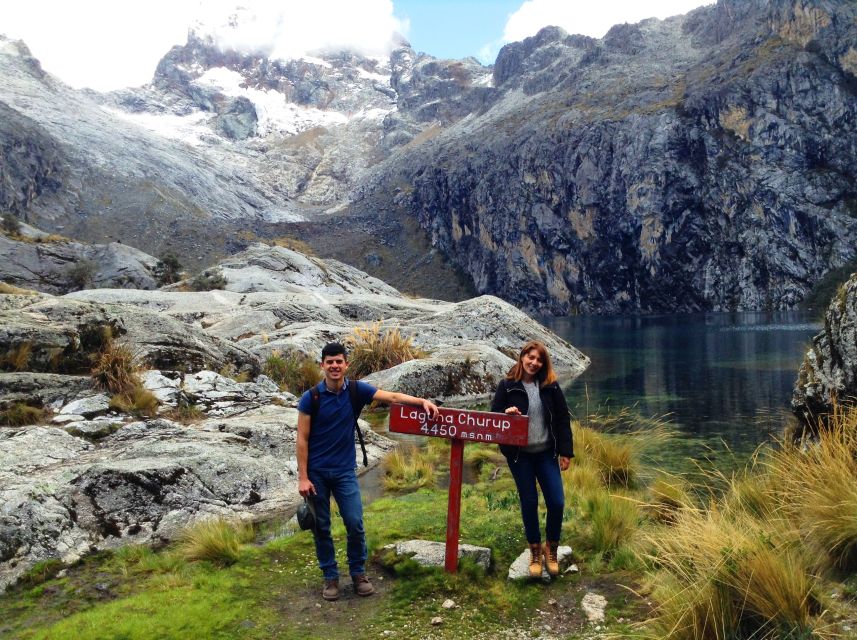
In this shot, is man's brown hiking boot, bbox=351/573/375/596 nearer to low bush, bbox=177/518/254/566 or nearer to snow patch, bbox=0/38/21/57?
low bush, bbox=177/518/254/566

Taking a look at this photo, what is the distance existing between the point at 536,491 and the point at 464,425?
973 mm

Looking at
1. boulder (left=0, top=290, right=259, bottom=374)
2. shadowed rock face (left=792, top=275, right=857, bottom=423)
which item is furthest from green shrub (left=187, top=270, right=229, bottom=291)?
shadowed rock face (left=792, top=275, right=857, bottom=423)

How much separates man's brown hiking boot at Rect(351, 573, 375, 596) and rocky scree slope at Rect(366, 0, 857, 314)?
113490 mm

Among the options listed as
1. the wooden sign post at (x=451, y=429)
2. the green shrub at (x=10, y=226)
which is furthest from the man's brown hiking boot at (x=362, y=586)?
the green shrub at (x=10, y=226)

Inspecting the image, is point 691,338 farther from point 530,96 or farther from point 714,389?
point 530,96

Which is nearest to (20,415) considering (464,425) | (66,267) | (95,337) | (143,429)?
(143,429)

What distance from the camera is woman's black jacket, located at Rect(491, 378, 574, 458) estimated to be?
5781mm

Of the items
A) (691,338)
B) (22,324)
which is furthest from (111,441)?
(691,338)

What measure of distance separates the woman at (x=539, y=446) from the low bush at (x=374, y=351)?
50.8 feet

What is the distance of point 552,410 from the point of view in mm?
5848

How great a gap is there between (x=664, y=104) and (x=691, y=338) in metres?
84.6

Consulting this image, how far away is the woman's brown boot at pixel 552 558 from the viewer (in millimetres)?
5672

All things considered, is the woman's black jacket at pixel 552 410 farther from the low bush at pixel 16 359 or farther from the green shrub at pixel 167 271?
the green shrub at pixel 167 271

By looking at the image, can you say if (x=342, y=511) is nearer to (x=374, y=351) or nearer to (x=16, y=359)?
(x=16, y=359)
